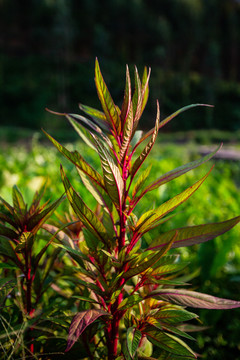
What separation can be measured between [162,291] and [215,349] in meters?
0.78

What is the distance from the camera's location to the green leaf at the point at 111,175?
678mm

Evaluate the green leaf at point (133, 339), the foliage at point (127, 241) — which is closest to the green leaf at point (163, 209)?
the foliage at point (127, 241)

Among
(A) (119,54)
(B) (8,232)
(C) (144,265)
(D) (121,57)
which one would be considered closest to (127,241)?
(C) (144,265)

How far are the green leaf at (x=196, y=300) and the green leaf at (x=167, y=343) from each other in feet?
0.23

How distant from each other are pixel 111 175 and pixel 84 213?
103mm

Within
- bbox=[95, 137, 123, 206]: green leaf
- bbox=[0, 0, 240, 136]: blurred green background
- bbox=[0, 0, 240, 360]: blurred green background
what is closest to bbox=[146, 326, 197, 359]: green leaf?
bbox=[95, 137, 123, 206]: green leaf

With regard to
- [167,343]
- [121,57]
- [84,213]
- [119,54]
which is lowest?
[167,343]

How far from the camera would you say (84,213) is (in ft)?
2.41

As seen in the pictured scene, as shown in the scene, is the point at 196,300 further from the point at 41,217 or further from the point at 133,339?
the point at 41,217

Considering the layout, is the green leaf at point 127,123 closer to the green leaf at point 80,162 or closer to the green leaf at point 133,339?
the green leaf at point 80,162

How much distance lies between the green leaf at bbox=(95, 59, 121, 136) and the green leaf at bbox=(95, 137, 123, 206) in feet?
0.28

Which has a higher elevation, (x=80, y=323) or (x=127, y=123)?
(x=127, y=123)

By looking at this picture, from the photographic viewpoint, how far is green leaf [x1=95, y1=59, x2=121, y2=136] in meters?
0.73

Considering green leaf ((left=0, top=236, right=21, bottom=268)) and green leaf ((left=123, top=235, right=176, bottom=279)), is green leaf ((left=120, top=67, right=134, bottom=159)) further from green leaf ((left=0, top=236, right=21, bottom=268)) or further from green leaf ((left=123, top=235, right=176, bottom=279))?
green leaf ((left=0, top=236, right=21, bottom=268))
